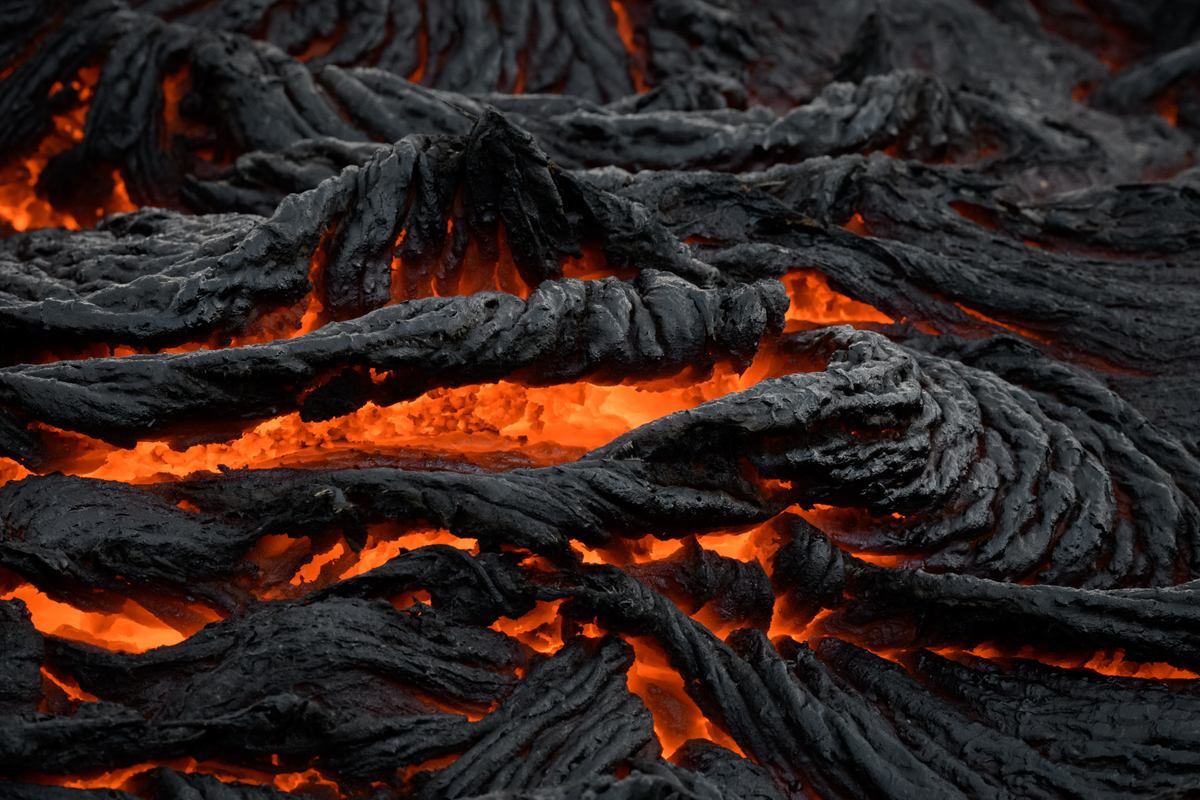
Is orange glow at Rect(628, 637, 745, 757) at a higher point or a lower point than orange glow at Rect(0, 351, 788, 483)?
lower

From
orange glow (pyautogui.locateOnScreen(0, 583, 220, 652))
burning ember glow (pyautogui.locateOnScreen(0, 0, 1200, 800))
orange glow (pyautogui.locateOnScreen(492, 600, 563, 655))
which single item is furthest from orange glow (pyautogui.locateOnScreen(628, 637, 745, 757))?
orange glow (pyautogui.locateOnScreen(0, 583, 220, 652))

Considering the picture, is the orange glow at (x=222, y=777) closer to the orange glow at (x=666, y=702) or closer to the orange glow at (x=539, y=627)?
the orange glow at (x=539, y=627)

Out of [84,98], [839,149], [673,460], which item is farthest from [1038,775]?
[84,98]

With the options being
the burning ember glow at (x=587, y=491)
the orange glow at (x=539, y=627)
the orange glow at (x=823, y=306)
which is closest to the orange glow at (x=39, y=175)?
the burning ember glow at (x=587, y=491)

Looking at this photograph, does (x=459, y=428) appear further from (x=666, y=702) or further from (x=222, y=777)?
(x=222, y=777)

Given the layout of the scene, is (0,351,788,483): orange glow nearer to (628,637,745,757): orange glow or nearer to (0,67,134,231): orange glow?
(628,637,745,757): orange glow

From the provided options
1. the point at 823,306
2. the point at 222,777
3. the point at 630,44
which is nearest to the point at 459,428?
the point at 222,777
